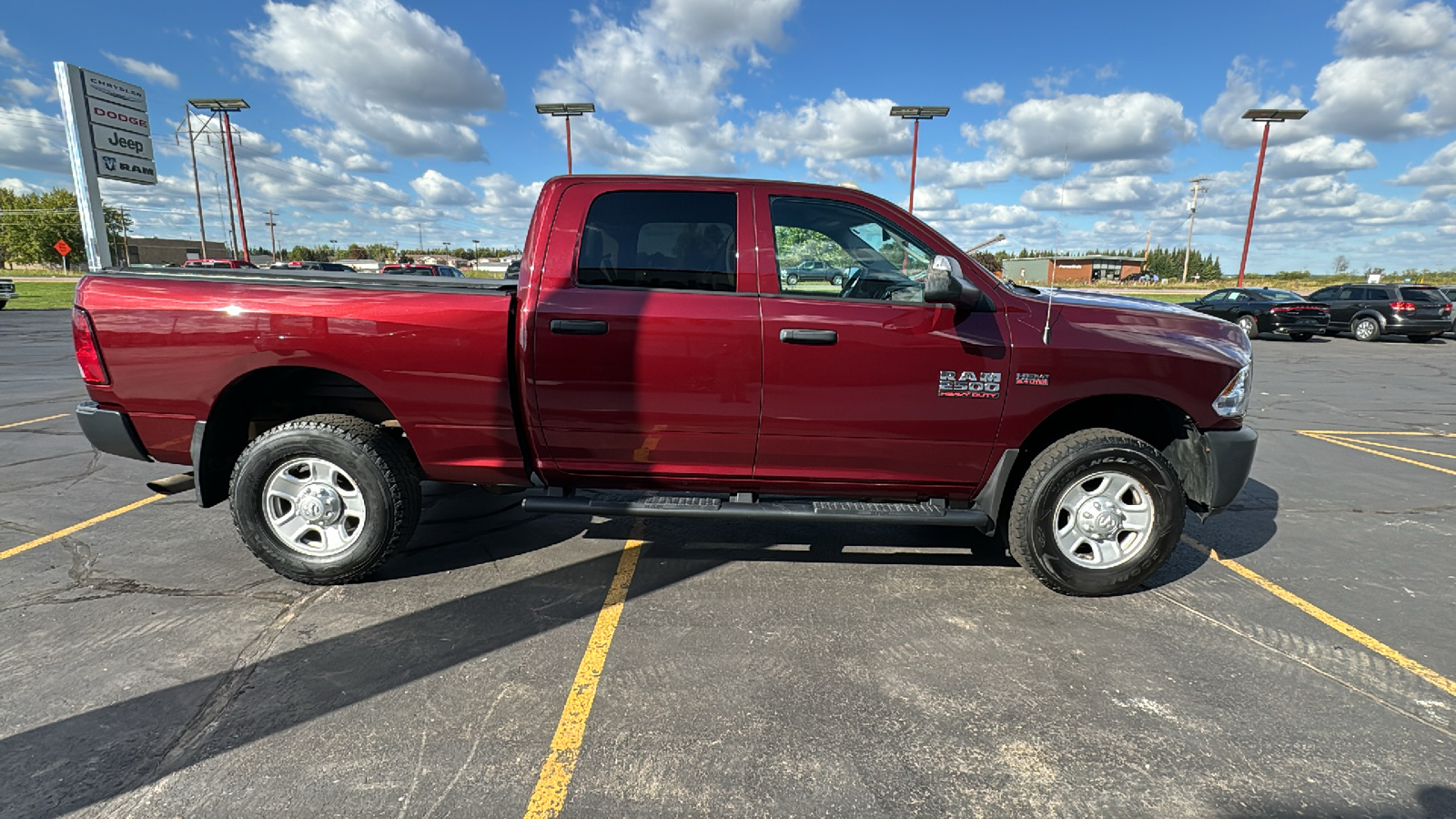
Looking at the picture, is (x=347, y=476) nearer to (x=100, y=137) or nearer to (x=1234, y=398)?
(x=1234, y=398)

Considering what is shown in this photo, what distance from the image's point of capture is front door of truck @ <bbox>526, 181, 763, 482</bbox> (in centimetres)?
319

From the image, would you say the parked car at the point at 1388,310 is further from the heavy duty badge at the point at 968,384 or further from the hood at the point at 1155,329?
the heavy duty badge at the point at 968,384

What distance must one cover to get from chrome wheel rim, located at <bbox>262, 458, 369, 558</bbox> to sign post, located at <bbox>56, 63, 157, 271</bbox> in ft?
31.1

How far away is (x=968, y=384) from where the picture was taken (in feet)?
10.6

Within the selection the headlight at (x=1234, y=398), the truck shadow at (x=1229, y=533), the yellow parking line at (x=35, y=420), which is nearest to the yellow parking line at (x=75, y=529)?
the yellow parking line at (x=35, y=420)

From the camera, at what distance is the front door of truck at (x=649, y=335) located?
319 cm

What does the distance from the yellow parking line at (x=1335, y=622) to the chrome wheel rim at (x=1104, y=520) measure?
2.89ft

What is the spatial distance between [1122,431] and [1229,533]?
4.98ft

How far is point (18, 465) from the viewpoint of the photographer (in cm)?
531

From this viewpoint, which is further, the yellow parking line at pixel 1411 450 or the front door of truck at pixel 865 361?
the yellow parking line at pixel 1411 450

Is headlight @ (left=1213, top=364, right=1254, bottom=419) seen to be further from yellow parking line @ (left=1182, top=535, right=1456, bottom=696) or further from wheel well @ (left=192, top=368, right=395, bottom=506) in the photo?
wheel well @ (left=192, top=368, right=395, bottom=506)

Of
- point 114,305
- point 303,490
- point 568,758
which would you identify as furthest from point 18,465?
point 568,758

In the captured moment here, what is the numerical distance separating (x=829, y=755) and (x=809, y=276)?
7.12ft

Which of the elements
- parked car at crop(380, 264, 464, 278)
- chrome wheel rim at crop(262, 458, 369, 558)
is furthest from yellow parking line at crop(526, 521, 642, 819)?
parked car at crop(380, 264, 464, 278)
